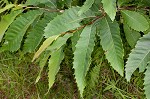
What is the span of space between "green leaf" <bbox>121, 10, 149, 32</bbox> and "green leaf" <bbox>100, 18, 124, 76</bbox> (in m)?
0.08

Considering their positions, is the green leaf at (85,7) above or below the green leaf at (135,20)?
above

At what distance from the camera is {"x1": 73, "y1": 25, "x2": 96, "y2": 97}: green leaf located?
1606 millimetres

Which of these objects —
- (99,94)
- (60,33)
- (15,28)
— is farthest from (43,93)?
(60,33)

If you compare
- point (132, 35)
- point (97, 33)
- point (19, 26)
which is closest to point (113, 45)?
point (97, 33)

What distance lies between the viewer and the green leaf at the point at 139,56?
1.57 meters

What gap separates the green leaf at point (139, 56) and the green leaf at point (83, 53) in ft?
0.67

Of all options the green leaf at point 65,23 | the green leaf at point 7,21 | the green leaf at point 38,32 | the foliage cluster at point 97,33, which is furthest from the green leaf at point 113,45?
the green leaf at point 7,21

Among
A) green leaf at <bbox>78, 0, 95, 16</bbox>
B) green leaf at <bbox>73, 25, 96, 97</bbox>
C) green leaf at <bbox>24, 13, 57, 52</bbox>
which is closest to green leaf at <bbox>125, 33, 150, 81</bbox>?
green leaf at <bbox>73, 25, 96, 97</bbox>

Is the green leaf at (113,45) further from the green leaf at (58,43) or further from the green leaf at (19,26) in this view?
the green leaf at (19,26)

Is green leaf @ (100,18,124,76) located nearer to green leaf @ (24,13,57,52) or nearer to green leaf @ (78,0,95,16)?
green leaf @ (78,0,95,16)

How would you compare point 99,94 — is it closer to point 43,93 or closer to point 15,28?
point 43,93

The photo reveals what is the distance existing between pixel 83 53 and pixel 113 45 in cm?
16

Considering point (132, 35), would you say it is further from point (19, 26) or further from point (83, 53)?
point (19, 26)

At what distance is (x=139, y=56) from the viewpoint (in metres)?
1.58
